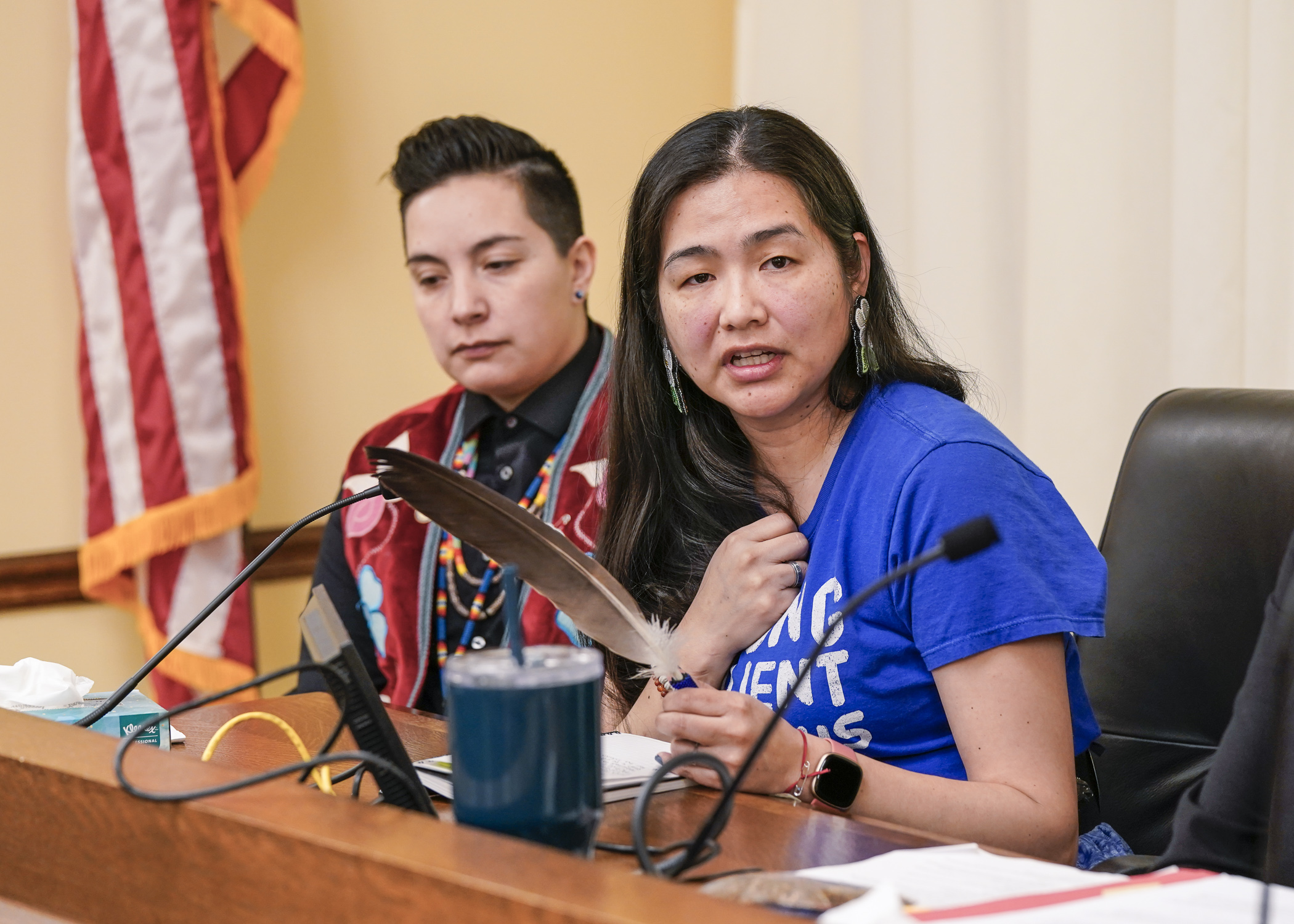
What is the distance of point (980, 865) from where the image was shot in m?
0.73

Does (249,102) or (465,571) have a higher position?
(249,102)

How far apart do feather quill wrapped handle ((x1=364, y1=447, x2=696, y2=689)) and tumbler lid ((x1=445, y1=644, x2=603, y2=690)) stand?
0.16m

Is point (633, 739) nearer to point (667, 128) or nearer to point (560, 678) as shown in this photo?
point (560, 678)

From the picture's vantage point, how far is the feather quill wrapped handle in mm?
891

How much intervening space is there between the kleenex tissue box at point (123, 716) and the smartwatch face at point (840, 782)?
22.1 inches

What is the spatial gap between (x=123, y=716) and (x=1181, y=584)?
1117 mm

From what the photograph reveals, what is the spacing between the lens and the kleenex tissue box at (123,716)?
3.55 feet

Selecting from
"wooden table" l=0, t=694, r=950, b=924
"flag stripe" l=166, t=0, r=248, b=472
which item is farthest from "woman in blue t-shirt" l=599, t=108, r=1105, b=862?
"flag stripe" l=166, t=0, r=248, b=472

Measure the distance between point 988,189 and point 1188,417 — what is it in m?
1.13

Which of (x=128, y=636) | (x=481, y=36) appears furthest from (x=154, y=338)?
(x=481, y=36)

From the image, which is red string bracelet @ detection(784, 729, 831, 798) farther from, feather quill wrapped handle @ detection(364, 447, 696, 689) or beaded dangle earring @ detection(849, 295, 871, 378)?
beaded dangle earring @ detection(849, 295, 871, 378)

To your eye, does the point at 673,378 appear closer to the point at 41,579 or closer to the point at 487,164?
the point at 487,164

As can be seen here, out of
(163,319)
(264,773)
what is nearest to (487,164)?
(163,319)

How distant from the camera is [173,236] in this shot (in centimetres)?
223
